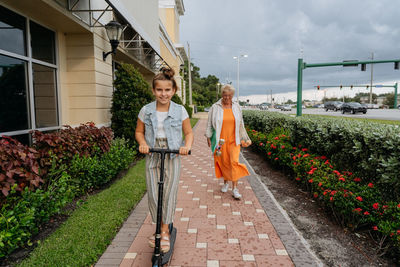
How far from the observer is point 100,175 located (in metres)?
5.07

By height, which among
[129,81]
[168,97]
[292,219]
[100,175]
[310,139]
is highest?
[129,81]

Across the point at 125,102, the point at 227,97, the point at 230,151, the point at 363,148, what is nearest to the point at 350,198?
the point at 363,148

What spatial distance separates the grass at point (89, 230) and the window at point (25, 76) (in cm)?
214

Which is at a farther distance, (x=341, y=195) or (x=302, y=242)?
(x=341, y=195)

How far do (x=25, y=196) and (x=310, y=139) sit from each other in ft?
16.6

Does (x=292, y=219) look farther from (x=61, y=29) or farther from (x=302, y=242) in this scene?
(x=61, y=29)

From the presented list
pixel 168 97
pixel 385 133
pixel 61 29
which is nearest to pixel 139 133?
pixel 168 97

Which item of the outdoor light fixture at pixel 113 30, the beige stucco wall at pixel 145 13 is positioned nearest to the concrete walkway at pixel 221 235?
the outdoor light fixture at pixel 113 30

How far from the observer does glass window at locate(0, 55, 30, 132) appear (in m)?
4.73

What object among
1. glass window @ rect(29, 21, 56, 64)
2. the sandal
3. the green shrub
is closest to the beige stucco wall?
the green shrub

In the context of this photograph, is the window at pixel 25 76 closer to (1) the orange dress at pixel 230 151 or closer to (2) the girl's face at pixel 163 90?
(2) the girl's face at pixel 163 90

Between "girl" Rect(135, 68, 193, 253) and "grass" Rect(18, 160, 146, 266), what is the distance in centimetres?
73

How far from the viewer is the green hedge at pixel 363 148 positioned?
10.6 ft

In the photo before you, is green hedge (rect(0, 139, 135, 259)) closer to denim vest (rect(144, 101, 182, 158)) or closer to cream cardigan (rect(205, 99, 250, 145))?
denim vest (rect(144, 101, 182, 158))
